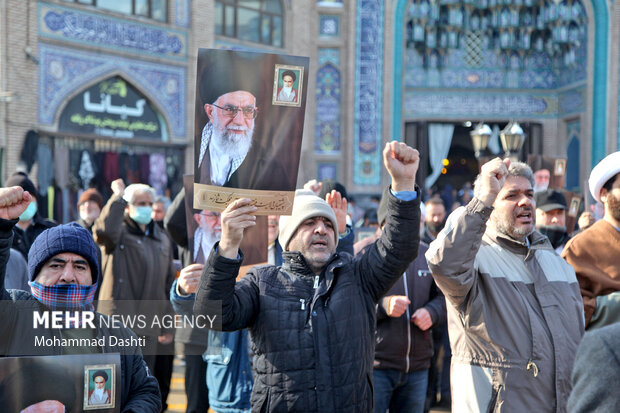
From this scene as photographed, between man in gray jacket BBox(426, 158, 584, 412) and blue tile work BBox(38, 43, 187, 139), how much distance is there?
42.7 ft

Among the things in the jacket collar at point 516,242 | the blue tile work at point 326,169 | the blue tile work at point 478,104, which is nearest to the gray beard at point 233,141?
the jacket collar at point 516,242

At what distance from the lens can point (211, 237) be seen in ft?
12.7

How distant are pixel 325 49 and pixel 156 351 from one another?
16.0 m

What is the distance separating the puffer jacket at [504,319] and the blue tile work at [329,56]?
17863 millimetres

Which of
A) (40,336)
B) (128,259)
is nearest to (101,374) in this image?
(40,336)

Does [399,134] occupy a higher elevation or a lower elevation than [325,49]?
lower

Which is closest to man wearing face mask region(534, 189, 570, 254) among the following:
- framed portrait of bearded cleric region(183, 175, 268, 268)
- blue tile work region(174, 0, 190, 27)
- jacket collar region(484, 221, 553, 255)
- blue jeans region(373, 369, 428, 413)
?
blue jeans region(373, 369, 428, 413)

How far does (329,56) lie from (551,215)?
1552cm

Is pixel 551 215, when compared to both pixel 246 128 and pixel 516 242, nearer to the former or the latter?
pixel 516 242

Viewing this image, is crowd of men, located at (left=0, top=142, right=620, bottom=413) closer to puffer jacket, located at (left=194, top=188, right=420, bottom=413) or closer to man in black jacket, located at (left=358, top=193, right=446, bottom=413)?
puffer jacket, located at (left=194, top=188, right=420, bottom=413)

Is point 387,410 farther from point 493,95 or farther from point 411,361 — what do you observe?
point 493,95

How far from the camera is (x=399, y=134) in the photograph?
21.0 m

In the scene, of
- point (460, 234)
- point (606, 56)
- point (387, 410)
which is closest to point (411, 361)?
point (387, 410)

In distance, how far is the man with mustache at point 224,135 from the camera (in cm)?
275
